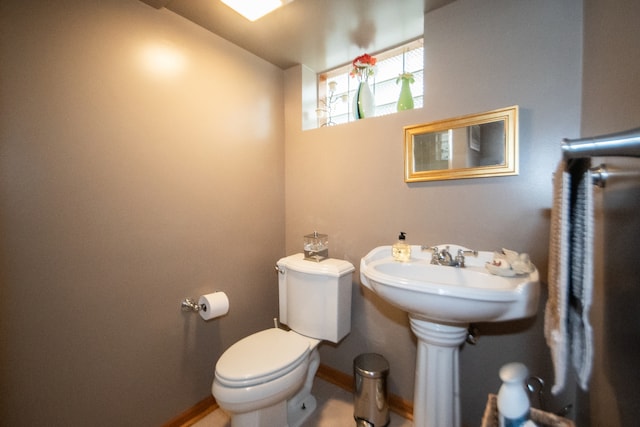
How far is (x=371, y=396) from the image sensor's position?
4.25 feet

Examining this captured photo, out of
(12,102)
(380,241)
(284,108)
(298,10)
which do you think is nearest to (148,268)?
(12,102)

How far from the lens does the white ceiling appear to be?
1.22 m

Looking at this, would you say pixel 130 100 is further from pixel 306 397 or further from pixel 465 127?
pixel 306 397

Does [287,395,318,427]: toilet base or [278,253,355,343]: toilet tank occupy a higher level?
[278,253,355,343]: toilet tank

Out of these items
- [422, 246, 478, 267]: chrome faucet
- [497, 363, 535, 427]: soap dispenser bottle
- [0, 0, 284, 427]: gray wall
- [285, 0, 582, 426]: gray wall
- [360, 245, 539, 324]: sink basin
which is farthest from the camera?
[422, 246, 478, 267]: chrome faucet

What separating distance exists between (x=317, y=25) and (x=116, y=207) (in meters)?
1.34

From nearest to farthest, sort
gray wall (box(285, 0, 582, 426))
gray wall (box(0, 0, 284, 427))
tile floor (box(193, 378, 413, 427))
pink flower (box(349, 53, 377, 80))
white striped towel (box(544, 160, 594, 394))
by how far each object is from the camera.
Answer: white striped towel (box(544, 160, 594, 394)), gray wall (box(0, 0, 284, 427)), gray wall (box(285, 0, 582, 426)), tile floor (box(193, 378, 413, 427)), pink flower (box(349, 53, 377, 80))

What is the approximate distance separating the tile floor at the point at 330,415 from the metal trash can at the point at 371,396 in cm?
8

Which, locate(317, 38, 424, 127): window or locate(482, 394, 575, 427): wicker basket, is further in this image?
locate(317, 38, 424, 127): window

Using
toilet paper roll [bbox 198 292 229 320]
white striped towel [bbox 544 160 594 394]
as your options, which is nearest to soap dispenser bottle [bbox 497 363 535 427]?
white striped towel [bbox 544 160 594 394]

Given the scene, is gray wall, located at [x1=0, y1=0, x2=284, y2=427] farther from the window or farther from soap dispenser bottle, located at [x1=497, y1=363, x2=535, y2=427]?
soap dispenser bottle, located at [x1=497, y1=363, x2=535, y2=427]

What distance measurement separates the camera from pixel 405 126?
1.34 metres

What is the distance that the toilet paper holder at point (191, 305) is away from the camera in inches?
52.1

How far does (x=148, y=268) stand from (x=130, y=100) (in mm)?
781
